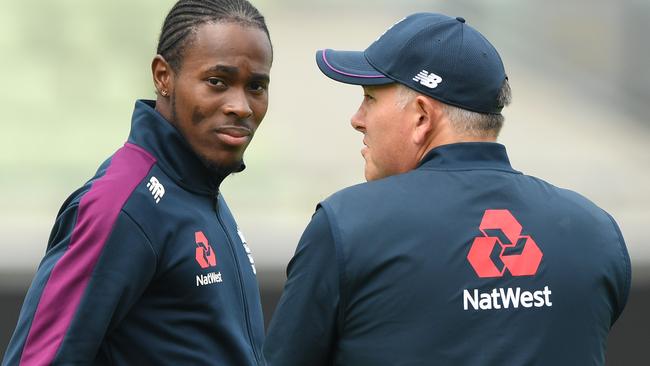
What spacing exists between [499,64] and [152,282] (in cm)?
84

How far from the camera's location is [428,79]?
2.19 meters

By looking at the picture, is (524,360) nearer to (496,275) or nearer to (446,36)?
(496,275)

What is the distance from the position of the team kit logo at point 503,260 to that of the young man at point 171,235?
681 millimetres

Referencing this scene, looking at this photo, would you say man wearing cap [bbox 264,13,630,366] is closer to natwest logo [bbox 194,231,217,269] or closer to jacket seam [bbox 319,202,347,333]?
jacket seam [bbox 319,202,347,333]

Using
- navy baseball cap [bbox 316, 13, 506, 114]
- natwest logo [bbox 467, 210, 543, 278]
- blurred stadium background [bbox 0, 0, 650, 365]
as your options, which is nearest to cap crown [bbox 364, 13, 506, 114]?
navy baseball cap [bbox 316, 13, 506, 114]

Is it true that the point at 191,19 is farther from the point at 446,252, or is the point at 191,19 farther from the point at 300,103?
the point at 300,103

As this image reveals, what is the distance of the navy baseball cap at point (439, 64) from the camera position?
2.20m

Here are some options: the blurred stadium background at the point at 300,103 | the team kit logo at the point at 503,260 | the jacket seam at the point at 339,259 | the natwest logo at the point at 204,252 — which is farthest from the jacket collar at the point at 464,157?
the blurred stadium background at the point at 300,103

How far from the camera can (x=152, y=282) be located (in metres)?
2.43

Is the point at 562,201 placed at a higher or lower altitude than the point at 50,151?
higher

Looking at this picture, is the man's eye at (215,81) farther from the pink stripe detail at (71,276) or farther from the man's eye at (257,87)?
the pink stripe detail at (71,276)

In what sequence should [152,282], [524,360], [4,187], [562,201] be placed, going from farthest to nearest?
[4,187] → [152,282] → [562,201] → [524,360]

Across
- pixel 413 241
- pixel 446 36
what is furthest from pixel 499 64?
pixel 413 241

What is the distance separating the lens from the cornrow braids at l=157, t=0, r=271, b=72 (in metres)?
2.65
